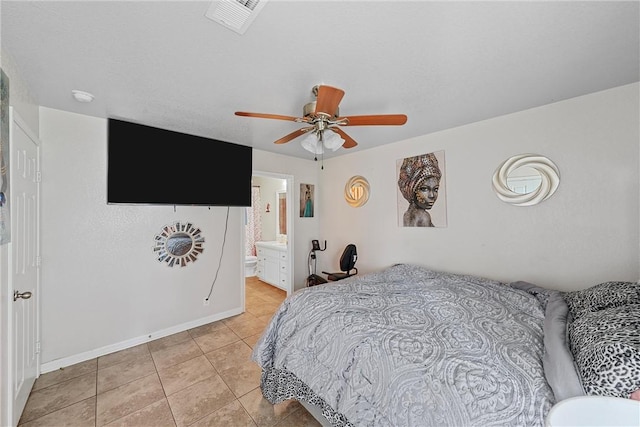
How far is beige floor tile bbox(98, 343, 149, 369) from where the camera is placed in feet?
8.00

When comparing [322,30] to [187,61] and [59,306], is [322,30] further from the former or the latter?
[59,306]

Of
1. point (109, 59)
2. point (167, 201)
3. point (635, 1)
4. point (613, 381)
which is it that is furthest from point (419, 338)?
point (167, 201)

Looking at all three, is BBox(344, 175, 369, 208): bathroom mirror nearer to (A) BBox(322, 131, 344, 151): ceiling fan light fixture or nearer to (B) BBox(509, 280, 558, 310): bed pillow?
(A) BBox(322, 131, 344, 151): ceiling fan light fixture

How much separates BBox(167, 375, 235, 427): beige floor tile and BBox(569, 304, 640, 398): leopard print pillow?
2.17m

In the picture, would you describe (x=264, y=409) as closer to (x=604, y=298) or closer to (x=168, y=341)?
(x=168, y=341)

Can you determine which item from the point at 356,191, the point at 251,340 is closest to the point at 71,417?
the point at 251,340

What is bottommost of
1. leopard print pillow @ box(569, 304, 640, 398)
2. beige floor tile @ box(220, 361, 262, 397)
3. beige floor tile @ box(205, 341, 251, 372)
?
beige floor tile @ box(220, 361, 262, 397)

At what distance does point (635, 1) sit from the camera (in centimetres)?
120

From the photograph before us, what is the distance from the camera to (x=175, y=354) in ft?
8.52

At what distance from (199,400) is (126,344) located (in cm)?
139

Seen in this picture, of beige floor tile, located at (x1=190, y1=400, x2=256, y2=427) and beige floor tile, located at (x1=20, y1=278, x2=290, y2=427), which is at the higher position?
beige floor tile, located at (x1=20, y1=278, x2=290, y2=427)

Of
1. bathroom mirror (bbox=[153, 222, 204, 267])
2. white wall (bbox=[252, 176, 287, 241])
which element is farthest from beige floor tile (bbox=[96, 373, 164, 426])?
white wall (bbox=[252, 176, 287, 241])

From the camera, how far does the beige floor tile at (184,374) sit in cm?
212

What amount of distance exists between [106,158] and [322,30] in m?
2.59
